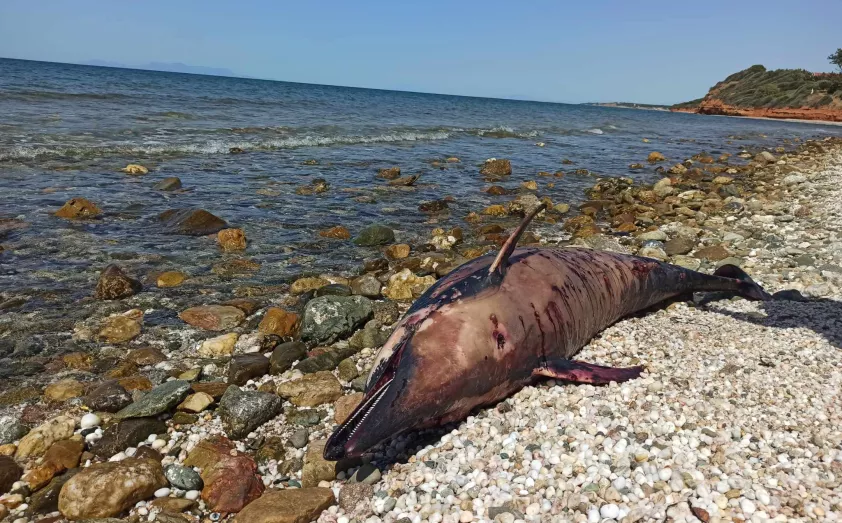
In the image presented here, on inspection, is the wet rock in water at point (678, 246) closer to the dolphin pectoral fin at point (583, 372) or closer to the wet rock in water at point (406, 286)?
the wet rock in water at point (406, 286)

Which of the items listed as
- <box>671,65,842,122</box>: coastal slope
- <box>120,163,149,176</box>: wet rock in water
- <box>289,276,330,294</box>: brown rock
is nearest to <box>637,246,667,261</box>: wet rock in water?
<box>289,276,330,294</box>: brown rock

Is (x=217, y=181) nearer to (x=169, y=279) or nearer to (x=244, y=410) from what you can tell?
(x=169, y=279)

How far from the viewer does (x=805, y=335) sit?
518 cm

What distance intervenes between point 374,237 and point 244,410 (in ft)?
17.6

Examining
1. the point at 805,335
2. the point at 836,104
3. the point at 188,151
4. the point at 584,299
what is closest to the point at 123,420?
the point at 584,299

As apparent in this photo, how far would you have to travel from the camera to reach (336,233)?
9633 millimetres

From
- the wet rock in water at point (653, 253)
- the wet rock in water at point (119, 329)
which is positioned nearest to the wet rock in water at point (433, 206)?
the wet rock in water at point (653, 253)

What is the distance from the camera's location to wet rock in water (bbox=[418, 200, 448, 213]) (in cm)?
1192

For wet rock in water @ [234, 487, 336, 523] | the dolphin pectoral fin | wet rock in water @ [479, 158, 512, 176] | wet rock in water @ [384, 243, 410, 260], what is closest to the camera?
wet rock in water @ [234, 487, 336, 523]

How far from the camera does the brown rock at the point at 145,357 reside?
5230mm

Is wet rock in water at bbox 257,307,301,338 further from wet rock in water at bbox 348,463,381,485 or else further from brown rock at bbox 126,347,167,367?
wet rock in water at bbox 348,463,381,485

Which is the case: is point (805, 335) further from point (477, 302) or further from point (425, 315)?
point (425, 315)

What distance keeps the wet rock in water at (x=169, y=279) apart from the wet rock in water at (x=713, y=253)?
27.2ft

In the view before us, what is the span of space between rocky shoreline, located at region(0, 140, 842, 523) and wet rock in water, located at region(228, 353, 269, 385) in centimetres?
2
